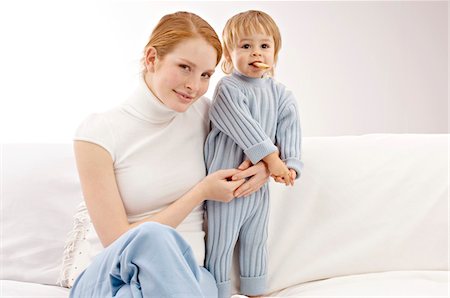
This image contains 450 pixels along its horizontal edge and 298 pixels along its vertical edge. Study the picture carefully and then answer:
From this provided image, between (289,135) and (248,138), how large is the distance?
0.43ft

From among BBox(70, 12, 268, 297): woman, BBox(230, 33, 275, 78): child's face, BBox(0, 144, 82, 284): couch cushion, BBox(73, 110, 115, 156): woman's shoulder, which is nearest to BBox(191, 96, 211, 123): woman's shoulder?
BBox(70, 12, 268, 297): woman

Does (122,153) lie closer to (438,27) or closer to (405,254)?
(405,254)

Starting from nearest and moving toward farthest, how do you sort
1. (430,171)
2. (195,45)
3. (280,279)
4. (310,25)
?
(195,45)
(280,279)
(430,171)
(310,25)

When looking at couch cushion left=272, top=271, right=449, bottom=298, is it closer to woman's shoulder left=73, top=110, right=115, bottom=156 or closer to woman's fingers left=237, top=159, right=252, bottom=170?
woman's fingers left=237, top=159, right=252, bottom=170

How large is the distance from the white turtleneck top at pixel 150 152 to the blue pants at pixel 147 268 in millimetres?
309

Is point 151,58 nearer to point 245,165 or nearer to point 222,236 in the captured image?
point 245,165

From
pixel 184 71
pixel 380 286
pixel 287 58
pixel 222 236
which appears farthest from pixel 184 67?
pixel 287 58

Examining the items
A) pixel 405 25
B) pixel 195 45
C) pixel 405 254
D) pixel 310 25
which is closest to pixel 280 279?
pixel 405 254

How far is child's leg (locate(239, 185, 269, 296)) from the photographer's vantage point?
150 centimetres

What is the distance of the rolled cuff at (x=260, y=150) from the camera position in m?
1.41

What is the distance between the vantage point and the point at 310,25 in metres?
2.58


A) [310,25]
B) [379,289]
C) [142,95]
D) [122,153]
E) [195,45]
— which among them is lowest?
[379,289]

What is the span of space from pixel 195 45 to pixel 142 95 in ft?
0.63

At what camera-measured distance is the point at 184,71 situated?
1.34m
